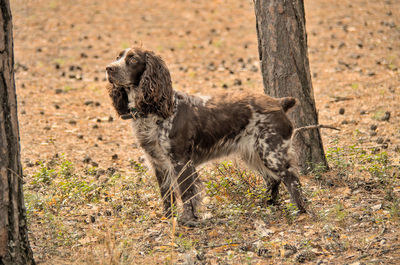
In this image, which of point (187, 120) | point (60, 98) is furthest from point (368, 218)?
point (60, 98)

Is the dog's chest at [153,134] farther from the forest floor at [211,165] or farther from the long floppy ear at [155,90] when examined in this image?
the forest floor at [211,165]

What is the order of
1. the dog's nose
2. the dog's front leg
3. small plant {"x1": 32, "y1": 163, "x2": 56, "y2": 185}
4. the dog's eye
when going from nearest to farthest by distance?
1. the dog's nose
2. the dog's eye
3. the dog's front leg
4. small plant {"x1": 32, "y1": 163, "x2": 56, "y2": 185}

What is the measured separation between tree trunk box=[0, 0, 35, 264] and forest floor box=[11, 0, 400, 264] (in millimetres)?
624

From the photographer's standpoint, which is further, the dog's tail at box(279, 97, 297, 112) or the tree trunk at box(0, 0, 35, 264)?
the dog's tail at box(279, 97, 297, 112)

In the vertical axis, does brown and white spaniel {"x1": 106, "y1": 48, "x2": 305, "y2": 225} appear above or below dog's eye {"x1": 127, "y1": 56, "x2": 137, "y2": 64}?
below

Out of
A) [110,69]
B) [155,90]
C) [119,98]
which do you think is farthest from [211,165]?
[110,69]

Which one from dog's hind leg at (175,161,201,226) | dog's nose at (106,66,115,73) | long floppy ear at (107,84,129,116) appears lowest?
dog's hind leg at (175,161,201,226)

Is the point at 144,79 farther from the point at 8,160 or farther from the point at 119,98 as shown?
the point at 8,160

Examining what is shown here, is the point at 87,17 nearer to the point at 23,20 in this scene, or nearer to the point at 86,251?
the point at 23,20

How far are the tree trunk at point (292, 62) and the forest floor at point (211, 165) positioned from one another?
28 cm

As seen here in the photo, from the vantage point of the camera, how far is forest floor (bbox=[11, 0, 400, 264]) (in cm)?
474

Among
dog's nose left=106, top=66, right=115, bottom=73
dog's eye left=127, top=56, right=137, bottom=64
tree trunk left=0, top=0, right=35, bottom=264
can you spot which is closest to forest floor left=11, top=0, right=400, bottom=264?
tree trunk left=0, top=0, right=35, bottom=264

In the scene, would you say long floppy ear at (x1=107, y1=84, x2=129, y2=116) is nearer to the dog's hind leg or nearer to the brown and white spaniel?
the brown and white spaniel

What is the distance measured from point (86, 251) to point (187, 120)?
196 cm
